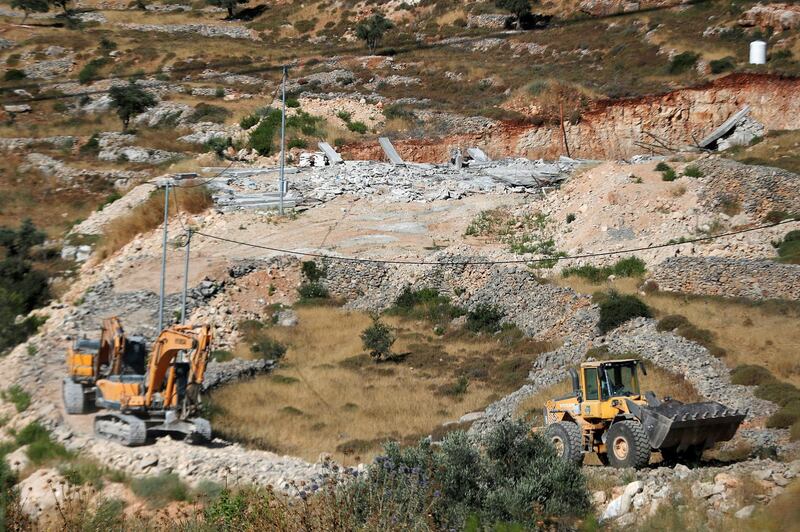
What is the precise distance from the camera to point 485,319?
34.0 metres

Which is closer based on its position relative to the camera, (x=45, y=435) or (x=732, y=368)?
(x=45, y=435)

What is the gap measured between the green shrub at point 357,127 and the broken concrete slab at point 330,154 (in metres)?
4.39

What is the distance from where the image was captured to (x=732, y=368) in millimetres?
24109

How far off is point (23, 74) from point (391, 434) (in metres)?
62.8

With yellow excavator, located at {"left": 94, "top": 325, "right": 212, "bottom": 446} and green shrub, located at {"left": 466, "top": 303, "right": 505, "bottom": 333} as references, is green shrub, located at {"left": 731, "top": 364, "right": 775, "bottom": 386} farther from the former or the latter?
yellow excavator, located at {"left": 94, "top": 325, "right": 212, "bottom": 446}

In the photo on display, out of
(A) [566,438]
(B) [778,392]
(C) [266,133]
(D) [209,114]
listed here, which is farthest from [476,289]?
(D) [209,114]

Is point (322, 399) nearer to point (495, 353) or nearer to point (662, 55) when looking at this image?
point (495, 353)

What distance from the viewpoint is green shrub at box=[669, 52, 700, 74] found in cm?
6450

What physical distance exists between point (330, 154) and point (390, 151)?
380 cm

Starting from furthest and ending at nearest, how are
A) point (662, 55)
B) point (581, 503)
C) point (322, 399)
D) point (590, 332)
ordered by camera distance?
point (662, 55), point (590, 332), point (322, 399), point (581, 503)

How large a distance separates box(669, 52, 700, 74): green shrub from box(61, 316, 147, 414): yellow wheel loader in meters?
50.8

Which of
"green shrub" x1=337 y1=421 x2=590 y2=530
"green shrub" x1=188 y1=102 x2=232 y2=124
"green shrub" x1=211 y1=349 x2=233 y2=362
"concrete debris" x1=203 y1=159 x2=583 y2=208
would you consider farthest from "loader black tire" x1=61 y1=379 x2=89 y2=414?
"green shrub" x1=188 y1=102 x2=232 y2=124

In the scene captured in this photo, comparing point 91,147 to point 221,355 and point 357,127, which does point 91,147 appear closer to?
point 357,127

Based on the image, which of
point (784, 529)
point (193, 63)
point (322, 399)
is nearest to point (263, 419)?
point (322, 399)
